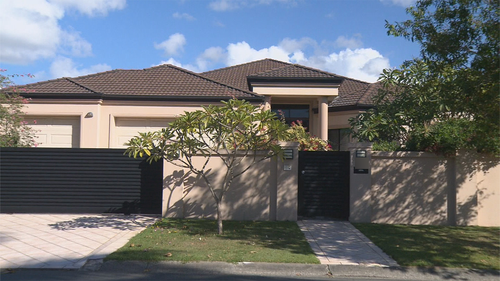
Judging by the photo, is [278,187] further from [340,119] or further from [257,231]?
[340,119]

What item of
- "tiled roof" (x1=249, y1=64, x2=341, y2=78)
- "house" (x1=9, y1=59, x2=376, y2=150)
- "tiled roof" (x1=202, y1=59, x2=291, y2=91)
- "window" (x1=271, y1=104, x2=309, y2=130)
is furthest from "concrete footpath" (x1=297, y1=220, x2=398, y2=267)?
"tiled roof" (x1=202, y1=59, x2=291, y2=91)

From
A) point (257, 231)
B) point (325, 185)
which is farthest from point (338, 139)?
point (257, 231)

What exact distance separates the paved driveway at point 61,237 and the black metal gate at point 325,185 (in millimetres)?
4187

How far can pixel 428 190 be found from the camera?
11.0m

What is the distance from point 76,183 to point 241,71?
13996 millimetres

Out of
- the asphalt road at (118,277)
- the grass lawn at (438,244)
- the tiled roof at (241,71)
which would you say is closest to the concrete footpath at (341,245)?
the grass lawn at (438,244)

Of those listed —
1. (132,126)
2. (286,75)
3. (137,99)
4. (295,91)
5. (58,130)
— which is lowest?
(58,130)

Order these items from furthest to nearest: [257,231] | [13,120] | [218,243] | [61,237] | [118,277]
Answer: [13,120] < [257,231] < [61,237] < [218,243] < [118,277]

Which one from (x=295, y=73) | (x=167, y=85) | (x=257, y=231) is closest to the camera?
(x=257, y=231)

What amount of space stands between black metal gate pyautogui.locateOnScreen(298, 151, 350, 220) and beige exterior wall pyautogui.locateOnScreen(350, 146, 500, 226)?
34 centimetres

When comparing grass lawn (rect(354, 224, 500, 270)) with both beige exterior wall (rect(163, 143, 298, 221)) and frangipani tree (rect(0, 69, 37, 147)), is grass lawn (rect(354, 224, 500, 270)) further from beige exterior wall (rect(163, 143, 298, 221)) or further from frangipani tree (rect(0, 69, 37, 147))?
frangipani tree (rect(0, 69, 37, 147))

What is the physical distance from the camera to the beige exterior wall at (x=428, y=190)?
35.4 feet

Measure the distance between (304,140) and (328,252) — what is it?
5.18m

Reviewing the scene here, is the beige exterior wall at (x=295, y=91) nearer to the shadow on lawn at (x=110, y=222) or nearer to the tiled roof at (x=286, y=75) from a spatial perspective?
the tiled roof at (x=286, y=75)
